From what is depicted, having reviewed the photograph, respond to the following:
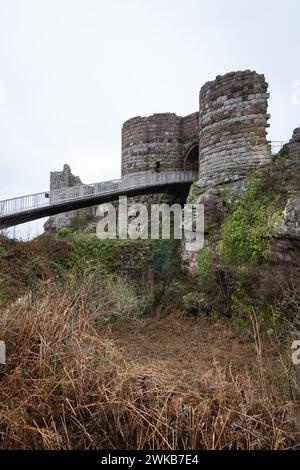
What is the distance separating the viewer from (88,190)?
40.2 ft

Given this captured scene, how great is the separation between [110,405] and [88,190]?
10.1 metres

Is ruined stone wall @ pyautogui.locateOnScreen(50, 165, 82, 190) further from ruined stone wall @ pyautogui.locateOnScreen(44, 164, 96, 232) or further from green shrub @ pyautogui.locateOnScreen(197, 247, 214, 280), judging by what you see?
green shrub @ pyautogui.locateOnScreen(197, 247, 214, 280)

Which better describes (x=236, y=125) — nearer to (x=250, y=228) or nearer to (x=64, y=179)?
(x=250, y=228)

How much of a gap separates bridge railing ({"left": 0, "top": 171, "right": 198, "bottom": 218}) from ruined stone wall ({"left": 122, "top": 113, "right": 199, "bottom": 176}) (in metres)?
1.47

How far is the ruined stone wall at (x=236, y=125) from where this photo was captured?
31.4 feet

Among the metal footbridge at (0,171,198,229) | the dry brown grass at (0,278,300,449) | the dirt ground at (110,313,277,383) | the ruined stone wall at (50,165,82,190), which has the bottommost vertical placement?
the dirt ground at (110,313,277,383)

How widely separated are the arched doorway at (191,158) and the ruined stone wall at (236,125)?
17.1 ft

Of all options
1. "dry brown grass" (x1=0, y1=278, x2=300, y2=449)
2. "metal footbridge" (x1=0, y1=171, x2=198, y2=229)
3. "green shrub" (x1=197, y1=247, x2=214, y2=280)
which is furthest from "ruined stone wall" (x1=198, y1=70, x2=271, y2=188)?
"dry brown grass" (x1=0, y1=278, x2=300, y2=449)

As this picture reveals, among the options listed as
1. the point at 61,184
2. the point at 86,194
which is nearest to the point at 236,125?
the point at 86,194

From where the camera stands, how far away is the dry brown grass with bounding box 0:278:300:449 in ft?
8.94

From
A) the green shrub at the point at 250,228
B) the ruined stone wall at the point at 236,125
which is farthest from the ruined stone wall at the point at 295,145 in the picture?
the green shrub at the point at 250,228

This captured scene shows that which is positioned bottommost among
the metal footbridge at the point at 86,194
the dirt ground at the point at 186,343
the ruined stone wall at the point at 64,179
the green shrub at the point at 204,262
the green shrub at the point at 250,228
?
the dirt ground at the point at 186,343

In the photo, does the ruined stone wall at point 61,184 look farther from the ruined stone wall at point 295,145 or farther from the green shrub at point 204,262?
the ruined stone wall at point 295,145
